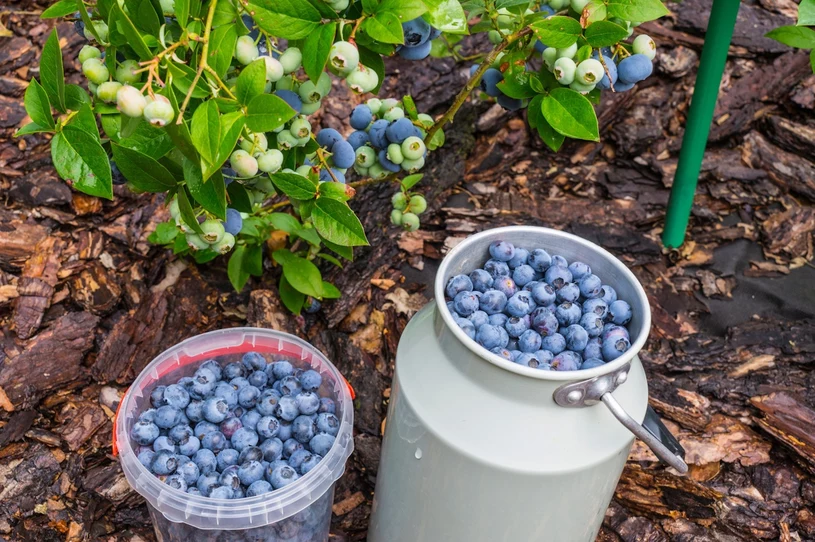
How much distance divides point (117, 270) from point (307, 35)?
4.13ft

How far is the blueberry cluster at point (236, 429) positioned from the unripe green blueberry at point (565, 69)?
0.86m

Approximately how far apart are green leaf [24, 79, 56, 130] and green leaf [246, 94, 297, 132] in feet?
1.16

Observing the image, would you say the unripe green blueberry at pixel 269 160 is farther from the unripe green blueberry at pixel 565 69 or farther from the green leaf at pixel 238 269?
the green leaf at pixel 238 269

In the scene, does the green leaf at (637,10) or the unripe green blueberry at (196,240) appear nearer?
the green leaf at (637,10)

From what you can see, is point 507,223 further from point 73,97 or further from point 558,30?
point 73,97

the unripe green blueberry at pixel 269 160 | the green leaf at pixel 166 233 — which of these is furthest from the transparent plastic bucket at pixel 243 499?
the unripe green blueberry at pixel 269 160

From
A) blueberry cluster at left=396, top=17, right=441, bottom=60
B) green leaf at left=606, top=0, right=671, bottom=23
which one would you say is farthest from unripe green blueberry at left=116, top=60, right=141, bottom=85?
green leaf at left=606, top=0, right=671, bottom=23

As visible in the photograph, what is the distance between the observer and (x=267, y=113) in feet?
3.34

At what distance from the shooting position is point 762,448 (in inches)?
74.2

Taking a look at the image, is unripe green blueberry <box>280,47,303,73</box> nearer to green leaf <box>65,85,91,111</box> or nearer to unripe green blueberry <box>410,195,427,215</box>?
green leaf <box>65,85,91,111</box>

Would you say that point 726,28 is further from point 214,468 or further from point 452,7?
point 214,468

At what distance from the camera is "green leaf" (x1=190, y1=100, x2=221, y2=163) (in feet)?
3.17

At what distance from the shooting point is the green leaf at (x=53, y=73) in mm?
1066

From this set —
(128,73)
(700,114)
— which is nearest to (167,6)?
(128,73)
